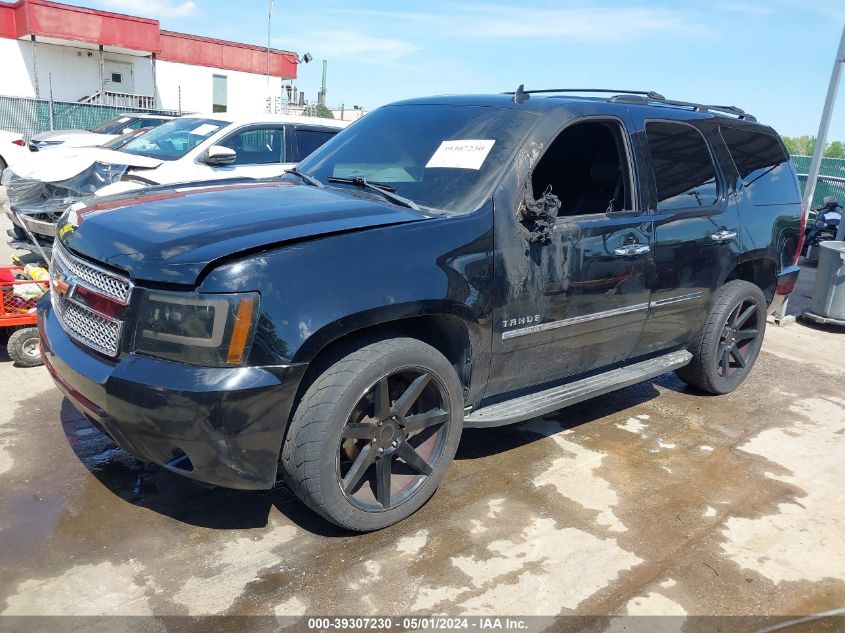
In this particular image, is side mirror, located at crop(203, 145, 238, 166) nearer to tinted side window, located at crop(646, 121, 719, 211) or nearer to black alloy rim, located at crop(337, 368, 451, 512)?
tinted side window, located at crop(646, 121, 719, 211)

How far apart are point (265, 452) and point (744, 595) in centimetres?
208

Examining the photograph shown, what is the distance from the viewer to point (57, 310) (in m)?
3.29

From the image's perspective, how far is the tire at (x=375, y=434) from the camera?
2.86m

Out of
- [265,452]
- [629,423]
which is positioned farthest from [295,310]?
[629,423]

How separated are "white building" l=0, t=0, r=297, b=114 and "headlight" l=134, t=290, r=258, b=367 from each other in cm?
2430

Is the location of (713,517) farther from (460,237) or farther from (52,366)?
(52,366)

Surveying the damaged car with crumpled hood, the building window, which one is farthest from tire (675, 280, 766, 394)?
the building window

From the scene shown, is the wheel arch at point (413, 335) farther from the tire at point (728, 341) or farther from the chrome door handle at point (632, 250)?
the tire at point (728, 341)

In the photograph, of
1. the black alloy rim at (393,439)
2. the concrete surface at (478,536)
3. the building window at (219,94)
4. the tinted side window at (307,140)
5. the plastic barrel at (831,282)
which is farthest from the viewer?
the building window at (219,94)

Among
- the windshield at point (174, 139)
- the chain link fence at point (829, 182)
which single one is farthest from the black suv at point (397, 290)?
the chain link fence at point (829, 182)

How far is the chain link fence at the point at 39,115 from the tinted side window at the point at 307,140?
14.3m

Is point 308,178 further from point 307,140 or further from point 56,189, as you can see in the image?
point 307,140

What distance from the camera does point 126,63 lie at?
32344mm

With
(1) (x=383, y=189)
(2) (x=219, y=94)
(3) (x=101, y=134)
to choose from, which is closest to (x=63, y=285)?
(1) (x=383, y=189)
